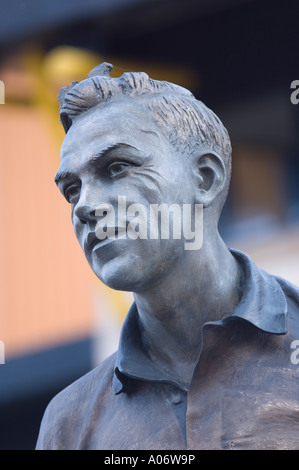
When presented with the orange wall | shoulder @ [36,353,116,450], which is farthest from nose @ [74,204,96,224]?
the orange wall

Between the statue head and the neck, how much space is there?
0.07 m

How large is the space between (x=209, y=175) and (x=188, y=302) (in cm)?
34

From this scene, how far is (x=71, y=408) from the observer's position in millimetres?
3252

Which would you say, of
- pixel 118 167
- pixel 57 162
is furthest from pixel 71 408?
pixel 57 162

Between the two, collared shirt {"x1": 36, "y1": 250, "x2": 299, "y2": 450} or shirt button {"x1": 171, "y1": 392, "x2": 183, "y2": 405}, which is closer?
collared shirt {"x1": 36, "y1": 250, "x2": 299, "y2": 450}

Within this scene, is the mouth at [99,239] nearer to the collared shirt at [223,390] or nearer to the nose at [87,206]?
the nose at [87,206]

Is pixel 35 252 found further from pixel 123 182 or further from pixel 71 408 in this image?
pixel 123 182

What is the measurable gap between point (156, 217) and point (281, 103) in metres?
7.21

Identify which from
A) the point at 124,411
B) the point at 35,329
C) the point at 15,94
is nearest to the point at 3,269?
the point at 35,329

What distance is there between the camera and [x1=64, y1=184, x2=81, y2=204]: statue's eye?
299cm

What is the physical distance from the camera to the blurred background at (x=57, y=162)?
9.42m

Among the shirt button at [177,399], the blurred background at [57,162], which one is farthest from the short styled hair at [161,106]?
the blurred background at [57,162]

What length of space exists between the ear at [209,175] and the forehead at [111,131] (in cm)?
13

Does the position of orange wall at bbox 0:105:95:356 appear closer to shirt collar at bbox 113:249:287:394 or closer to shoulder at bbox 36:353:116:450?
shoulder at bbox 36:353:116:450
